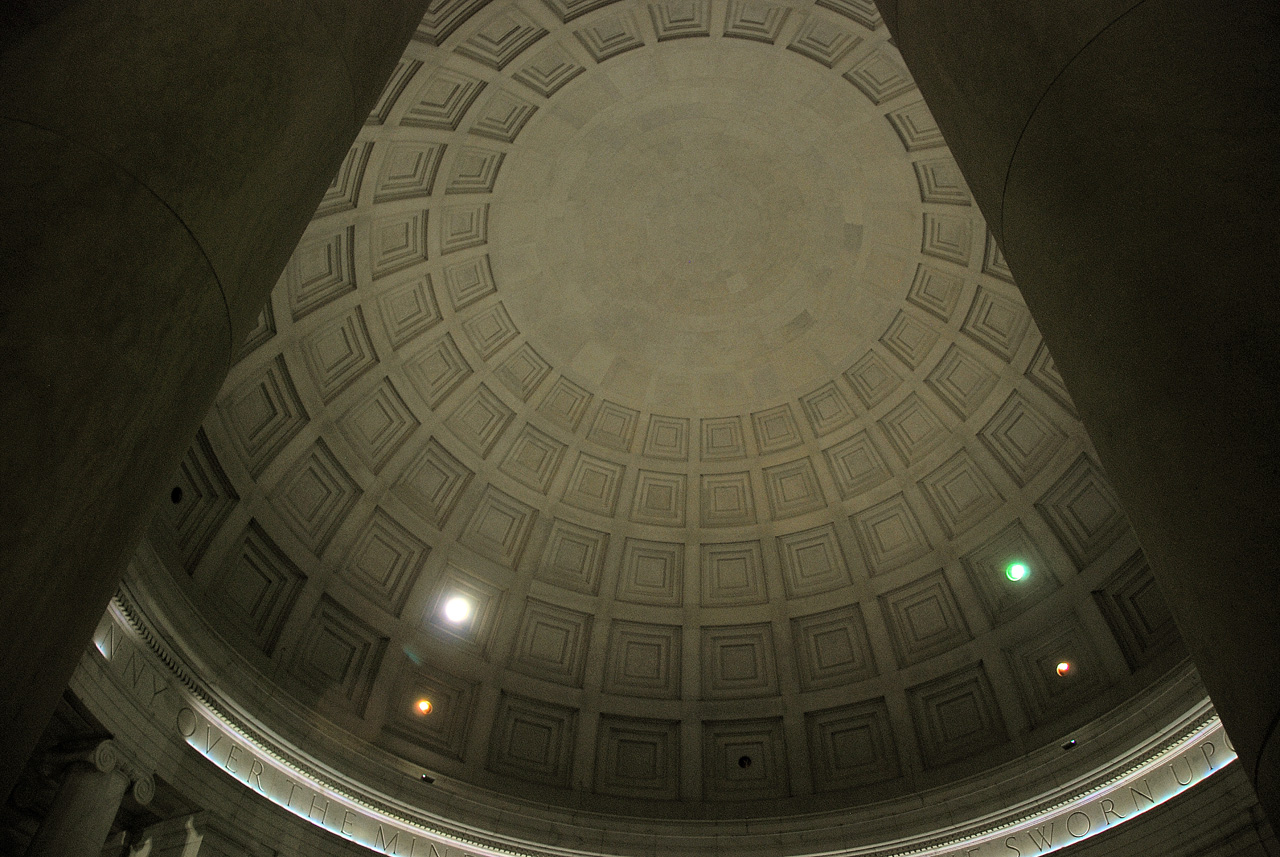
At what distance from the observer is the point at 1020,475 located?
1772cm

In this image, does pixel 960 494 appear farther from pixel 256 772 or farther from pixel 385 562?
pixel 256 772

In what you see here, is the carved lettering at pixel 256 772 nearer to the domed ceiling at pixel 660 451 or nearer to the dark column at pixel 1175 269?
the domed ceiling at pixel 660 451

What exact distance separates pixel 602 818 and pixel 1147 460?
51.3 ft

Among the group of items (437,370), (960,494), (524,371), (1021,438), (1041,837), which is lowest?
(1041,837)

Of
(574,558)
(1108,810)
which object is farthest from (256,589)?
(1108,810)

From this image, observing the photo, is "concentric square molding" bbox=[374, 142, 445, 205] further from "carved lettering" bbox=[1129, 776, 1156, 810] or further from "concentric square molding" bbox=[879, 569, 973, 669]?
"carved lettering" bbox=[1129, 776, 1156, 810]

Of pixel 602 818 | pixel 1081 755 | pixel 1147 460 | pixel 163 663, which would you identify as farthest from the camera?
pixel 602 818

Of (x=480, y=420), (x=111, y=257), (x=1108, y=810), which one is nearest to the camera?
(x=111, y=257)

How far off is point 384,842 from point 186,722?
4.02 metres

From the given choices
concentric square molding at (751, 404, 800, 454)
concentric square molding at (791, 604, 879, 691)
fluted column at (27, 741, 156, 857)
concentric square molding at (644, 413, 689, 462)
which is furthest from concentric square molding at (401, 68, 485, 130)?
concentric square molding at (791, 604, 879, 691)

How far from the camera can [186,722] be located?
11.9 m

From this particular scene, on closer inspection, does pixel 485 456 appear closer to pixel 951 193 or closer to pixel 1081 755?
pixel 951 193

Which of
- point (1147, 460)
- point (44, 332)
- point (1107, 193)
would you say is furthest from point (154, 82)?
point (1147, 460)

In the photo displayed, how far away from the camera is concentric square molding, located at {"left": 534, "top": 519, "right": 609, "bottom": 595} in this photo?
64.2 feet
